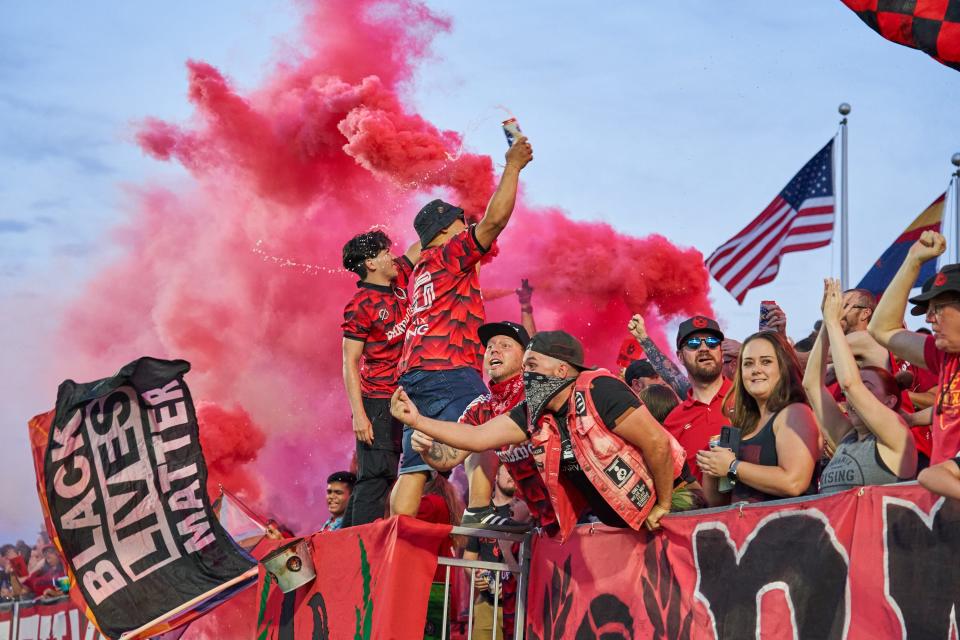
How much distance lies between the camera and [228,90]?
26.1m

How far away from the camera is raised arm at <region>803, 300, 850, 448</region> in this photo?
5621 millimetres

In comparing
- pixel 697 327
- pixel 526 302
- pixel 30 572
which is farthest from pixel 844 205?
pixel 30 572

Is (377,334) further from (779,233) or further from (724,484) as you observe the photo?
(779,233)

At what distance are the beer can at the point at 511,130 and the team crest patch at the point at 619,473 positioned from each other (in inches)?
85.7

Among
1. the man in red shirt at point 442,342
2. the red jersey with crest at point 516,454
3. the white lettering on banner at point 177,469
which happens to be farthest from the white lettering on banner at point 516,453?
the white lettering on banner at point 177,469

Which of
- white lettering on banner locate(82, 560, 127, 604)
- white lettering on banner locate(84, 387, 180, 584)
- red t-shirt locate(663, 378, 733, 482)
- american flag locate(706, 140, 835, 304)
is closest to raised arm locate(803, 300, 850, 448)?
red t-shirt locate(663, 378, 733, 482)

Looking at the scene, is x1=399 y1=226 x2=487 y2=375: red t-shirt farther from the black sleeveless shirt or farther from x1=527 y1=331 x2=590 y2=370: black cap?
the black sleeveless shirt

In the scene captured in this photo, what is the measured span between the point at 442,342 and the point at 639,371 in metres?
1.95

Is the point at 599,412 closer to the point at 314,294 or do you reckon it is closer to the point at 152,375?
the point at 152,375

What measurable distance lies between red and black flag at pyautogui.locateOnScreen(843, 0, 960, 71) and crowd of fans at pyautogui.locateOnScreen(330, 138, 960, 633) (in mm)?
1031

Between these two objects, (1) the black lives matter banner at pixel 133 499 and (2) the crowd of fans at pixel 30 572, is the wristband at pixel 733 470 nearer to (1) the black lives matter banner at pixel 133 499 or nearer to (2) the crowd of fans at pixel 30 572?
(1) the black lives matter banner at pixel 133 499

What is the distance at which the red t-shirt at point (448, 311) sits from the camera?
731 cm

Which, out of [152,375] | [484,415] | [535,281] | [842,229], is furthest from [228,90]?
[484,415]

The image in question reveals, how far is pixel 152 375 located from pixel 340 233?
17.3m
